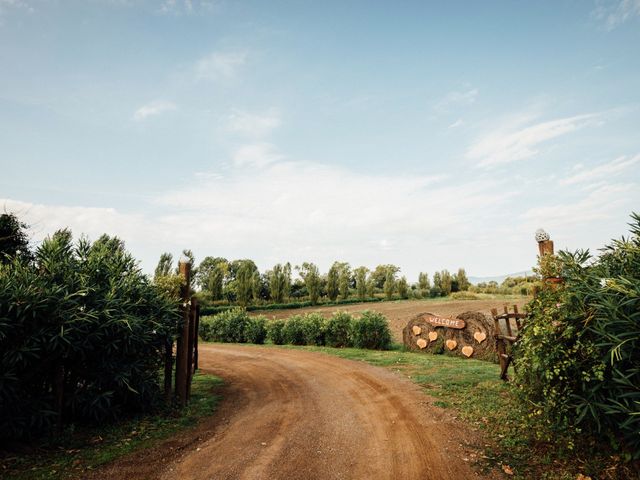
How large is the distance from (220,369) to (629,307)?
1141cm

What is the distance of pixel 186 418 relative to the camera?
23.8 feet

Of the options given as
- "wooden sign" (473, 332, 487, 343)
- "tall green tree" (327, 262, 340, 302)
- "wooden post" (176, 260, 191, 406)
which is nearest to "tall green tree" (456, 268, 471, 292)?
"tall green tree" (327, 262, 340, 302)

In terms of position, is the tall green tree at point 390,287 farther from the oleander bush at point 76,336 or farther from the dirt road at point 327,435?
the oleander bush at point 76,336

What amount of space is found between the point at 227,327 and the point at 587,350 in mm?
19627

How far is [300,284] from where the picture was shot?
68312 mm

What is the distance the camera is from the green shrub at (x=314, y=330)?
18.2 m

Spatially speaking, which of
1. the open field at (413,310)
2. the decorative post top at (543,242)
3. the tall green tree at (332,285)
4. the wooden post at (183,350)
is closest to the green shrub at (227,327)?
the open field at (413,310)

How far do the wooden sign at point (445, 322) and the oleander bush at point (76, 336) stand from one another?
10449mm

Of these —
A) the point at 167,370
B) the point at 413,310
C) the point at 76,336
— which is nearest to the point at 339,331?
the point at 167,370

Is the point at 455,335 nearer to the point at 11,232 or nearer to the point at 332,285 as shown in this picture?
the point at 11,232

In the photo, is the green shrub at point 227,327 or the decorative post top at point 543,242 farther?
the green shrub at point 227,327

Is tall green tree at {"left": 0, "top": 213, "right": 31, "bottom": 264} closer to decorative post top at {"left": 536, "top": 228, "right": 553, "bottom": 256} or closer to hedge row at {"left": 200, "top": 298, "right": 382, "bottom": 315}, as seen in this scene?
decorative post top at {"left": 536, "top": 228, "right": 553, "bottom": 256}

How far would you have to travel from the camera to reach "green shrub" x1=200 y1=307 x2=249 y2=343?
2158 centimetres

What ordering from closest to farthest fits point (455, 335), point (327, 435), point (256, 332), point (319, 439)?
point (319, 439)
point (327, 435)
point (455, 335)
point (256, 332)
